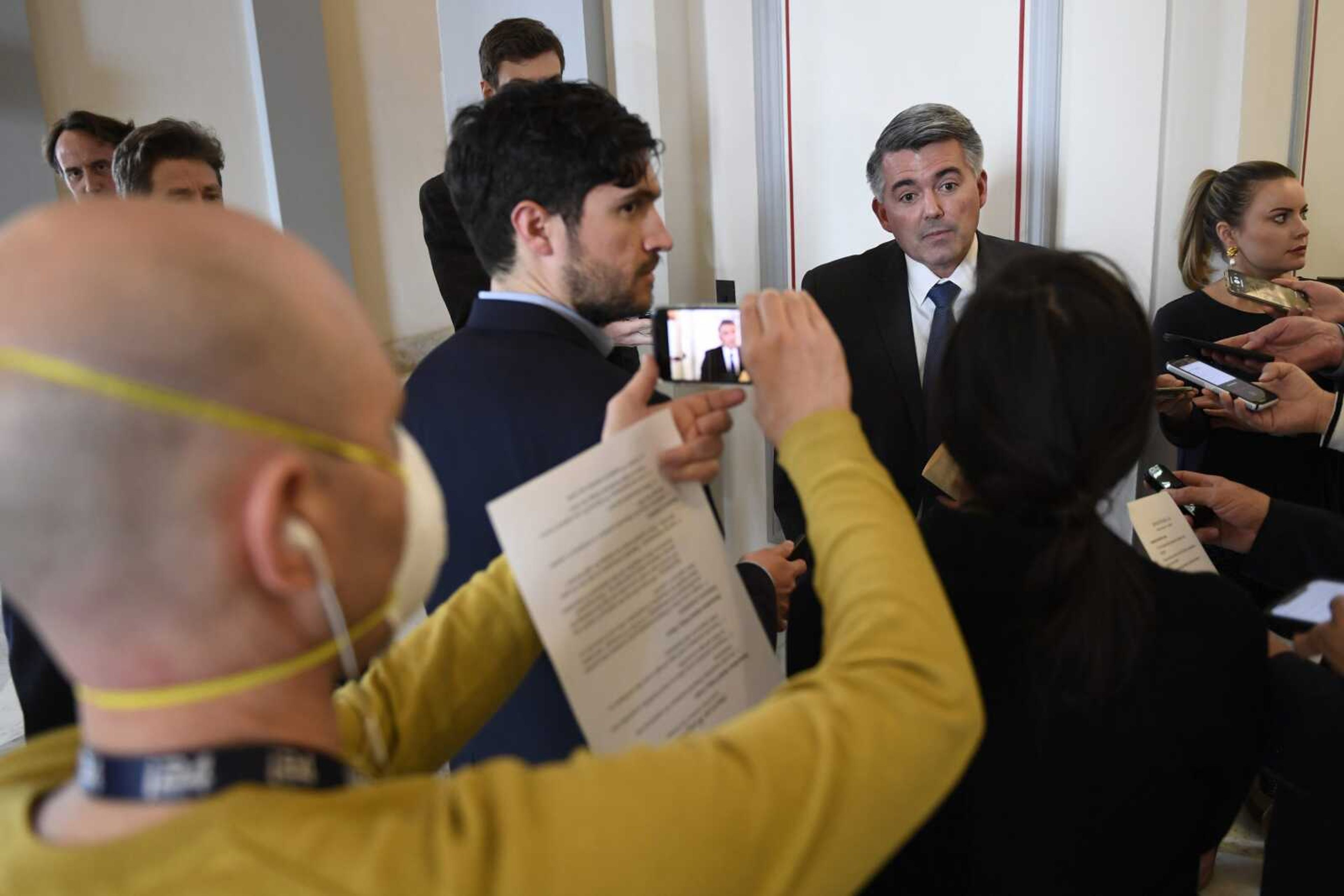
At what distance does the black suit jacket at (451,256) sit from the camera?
2.57 metres

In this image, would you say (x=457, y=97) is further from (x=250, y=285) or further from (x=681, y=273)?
(x=250, y=285)

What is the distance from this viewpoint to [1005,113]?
289cm

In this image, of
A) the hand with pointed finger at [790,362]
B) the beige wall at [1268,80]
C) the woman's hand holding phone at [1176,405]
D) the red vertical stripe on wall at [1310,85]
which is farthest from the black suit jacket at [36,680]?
the red vertical stripe on wall at [1310,85]

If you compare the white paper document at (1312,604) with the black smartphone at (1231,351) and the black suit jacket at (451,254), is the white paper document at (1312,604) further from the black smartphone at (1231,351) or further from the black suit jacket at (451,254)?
the black suit jacket at (451,254)

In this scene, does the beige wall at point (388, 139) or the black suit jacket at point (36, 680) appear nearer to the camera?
the black suit jacket at point (36, 680)

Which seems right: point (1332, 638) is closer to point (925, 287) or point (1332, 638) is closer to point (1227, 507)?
point (1227, 507)

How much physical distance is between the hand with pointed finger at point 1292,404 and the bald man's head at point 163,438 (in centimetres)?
212

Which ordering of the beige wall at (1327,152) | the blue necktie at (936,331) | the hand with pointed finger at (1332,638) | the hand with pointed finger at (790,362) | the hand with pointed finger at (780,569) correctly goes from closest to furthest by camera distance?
the hand with pointed finger at (790,362), the hand with pointed finger at (1332,638), the hand with pointed finger at (780,569), the blue necktie at (936,331), the beige wall at (1327,152)

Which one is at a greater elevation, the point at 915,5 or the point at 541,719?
the point at 915,5

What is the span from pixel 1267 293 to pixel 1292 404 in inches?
25.4

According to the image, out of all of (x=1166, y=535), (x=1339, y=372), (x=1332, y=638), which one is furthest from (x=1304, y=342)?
(x=1332, y=638)

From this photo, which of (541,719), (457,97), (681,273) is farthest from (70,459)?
(457,97)

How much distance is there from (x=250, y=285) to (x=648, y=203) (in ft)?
3.33

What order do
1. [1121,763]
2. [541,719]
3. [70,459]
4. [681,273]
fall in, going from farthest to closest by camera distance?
[681,273] → [541,719] → [1121,763] → [70,459]
